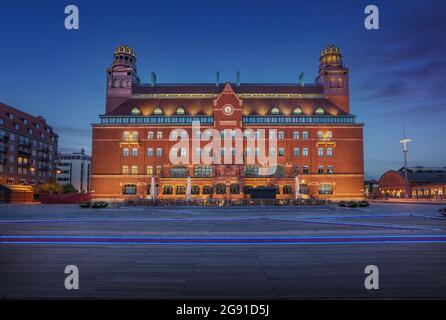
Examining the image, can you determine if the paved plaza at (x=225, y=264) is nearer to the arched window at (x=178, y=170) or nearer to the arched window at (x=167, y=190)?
the arched window at (x=167, y=190)

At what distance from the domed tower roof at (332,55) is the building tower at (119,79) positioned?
53321 millimetres

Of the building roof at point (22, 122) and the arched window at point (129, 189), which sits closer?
the arched window at point (129, 189)

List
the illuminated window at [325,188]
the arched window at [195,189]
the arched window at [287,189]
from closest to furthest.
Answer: the arched window at [287,189] → the arched window at [195,189] → the illuminated window at [325,188]

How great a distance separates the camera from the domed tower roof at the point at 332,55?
279ft

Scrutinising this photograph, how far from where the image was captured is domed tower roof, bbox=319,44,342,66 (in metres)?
85.2

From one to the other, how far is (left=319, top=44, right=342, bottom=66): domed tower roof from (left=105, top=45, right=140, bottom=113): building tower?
53321 millimetres

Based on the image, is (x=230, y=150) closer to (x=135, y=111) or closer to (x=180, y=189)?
(x=180, y=189)

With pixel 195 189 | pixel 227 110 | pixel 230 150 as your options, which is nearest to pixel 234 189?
pixel 195 189

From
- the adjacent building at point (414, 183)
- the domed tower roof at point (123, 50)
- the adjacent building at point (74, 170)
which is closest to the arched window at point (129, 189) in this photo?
the domed tower roof at point (123, 50)

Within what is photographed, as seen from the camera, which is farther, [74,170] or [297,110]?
[74,170]

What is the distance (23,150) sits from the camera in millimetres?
90188

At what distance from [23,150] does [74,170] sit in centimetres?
5250

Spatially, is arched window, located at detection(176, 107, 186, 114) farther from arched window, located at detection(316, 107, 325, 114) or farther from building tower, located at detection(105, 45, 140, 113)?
arched window, located at detection(316, 107, 325, 114)

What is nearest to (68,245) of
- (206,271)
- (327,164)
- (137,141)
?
(206,271)
